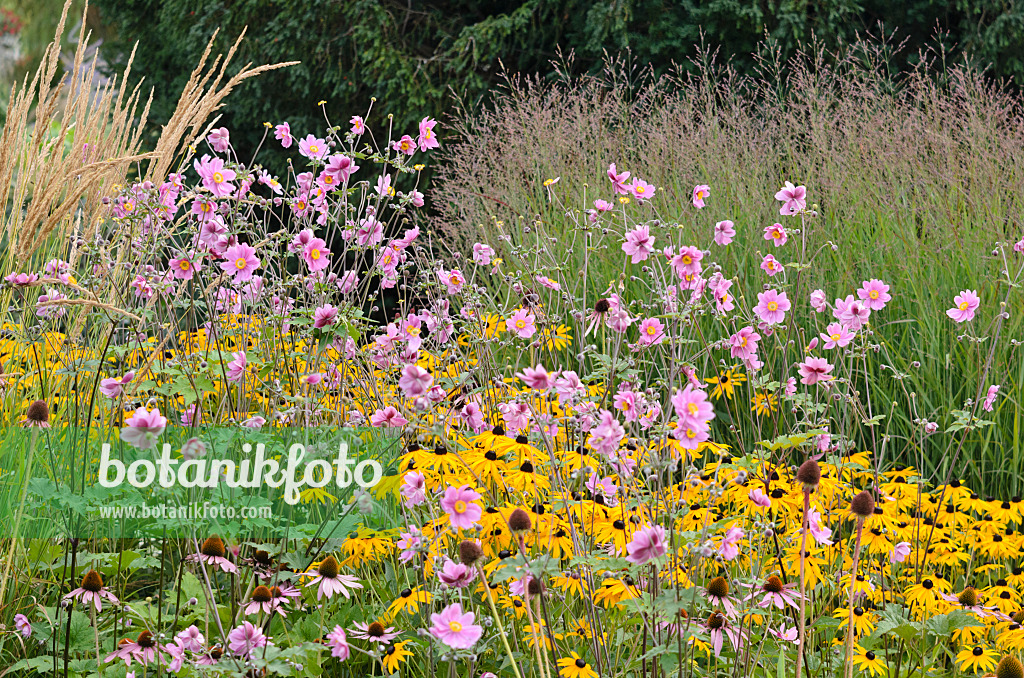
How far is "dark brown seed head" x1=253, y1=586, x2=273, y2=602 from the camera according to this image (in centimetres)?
141

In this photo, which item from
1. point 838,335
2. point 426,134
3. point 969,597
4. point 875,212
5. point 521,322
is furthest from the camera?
point 875,212

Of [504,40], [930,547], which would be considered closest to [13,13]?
[504,40]

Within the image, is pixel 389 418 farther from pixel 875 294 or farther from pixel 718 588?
pixel 875 294

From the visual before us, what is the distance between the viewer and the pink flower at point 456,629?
1180 millimetres

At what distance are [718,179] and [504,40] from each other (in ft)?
16.3

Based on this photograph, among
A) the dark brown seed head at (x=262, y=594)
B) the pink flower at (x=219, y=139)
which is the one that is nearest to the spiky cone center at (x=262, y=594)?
the dark brown seed head at (x=262, y=594)

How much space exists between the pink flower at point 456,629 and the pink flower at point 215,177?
1038mm

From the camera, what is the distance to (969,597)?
1.69 meters

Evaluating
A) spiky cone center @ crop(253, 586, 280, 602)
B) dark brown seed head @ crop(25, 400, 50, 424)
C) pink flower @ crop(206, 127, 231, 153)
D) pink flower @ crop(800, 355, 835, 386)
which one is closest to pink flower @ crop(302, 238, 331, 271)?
pink flower @ crop(206, 127, 231, 153)

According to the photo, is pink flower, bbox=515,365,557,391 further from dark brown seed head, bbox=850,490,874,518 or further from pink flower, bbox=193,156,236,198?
pink flower, bbox=193,156,236,198

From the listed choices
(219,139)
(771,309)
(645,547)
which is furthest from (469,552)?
(219,139)

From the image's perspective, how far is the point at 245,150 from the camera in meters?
10.4

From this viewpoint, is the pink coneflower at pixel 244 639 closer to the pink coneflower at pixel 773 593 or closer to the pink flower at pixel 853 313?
the pink coneflower at pixel 773 593

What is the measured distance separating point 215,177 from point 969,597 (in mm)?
1699
